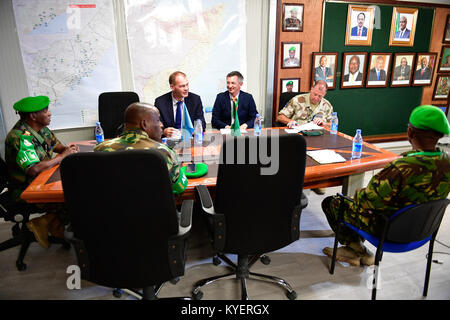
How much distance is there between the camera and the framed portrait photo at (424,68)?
4.70m

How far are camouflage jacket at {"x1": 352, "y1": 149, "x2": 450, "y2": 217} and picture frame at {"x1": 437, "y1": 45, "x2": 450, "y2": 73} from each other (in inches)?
171

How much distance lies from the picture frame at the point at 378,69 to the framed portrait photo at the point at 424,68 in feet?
1.77

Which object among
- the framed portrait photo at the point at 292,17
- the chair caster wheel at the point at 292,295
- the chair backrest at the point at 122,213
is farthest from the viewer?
the framed portrait photo at the point at 292,17

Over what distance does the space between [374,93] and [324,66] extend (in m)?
1.04

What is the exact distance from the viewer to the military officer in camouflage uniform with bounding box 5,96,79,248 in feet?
6.64

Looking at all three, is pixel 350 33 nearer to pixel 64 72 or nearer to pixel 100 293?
pixel 64 72

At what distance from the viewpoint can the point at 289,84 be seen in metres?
4.22

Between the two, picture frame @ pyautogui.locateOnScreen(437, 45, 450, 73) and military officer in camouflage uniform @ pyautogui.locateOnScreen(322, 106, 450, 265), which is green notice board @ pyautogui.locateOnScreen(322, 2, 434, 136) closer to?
picture frame @ pyautogui.locateOnScreen(437, 45, 450, 73)

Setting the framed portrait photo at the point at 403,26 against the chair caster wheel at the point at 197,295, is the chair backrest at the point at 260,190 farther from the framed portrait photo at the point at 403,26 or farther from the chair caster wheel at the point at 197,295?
the framed portrait photo at the point at 403,26

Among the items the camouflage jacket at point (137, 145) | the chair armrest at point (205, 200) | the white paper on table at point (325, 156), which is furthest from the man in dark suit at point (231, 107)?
the camouflage jacket at point (137, 145)

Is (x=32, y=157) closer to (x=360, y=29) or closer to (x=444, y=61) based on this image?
(x=360, y=29)

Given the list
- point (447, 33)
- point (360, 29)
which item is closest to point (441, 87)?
point (447, 33)

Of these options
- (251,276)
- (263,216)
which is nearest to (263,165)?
(263,216)

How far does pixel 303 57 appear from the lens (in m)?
4.18
